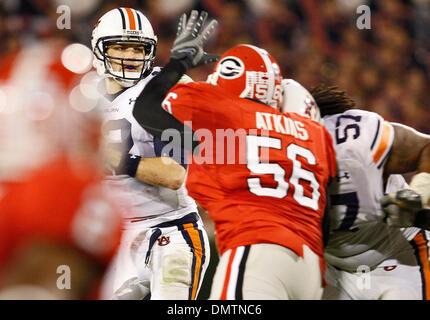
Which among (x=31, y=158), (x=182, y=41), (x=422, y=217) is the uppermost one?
(x=182, y=41)

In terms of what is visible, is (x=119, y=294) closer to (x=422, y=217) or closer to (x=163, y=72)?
(x=163, y=72)

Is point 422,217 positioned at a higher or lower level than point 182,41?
lower

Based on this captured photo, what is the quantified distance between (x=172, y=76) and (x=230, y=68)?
0.28 meters

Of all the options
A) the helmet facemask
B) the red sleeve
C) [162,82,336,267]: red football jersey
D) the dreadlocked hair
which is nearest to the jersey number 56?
[162,82,336,267]: red football jersey

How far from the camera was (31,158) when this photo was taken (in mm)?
1284

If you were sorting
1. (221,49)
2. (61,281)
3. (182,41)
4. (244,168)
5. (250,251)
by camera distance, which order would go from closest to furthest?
(61,281) < (250,251) < (244,168) < (182,41) < (221,49)

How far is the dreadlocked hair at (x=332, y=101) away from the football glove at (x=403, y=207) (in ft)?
1.84

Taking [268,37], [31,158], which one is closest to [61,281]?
[31,158]

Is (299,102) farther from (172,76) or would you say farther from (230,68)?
(172,76)

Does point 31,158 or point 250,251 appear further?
point 250,251

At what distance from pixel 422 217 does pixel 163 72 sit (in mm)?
1304

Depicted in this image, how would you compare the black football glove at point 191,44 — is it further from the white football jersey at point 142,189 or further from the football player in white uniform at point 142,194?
the white football jersey at point 142,189

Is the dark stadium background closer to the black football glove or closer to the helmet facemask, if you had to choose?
the helmet facemask

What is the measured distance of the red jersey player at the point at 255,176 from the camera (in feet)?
7.13
